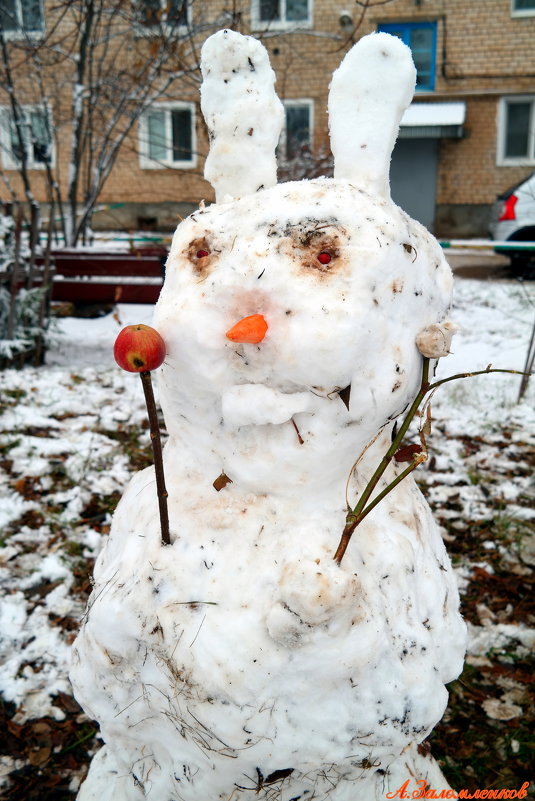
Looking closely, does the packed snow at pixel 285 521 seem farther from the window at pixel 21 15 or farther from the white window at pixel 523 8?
the white window at pixel 523 8

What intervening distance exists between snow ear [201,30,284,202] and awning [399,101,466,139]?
14.5 meters

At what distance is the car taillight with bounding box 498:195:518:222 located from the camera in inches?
408

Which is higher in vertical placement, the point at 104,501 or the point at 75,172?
the point at 75,172

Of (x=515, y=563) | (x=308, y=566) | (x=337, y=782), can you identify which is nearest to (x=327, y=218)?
(x=308, y=566)

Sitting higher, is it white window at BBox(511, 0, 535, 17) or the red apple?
white window at BBox(511, 0, 535, 17)

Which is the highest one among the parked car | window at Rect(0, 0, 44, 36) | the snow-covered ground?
window at Rect(0, 0, 44, 36)

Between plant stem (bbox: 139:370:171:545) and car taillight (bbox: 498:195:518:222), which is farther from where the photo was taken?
car taillight (bbox: 498:195:518:222)

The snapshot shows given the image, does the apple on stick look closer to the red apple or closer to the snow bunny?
the red apple

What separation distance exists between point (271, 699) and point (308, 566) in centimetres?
29

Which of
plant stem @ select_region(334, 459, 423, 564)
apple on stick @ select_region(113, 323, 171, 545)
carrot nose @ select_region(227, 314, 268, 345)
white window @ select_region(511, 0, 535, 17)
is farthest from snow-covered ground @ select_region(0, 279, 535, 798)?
white window @ select_region(511, 0, 535, 17)

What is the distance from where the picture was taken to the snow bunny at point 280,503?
132 centimetres

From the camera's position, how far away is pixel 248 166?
158 cm

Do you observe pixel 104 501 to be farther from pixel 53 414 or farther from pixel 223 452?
pixel 223 452

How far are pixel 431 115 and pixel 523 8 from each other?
309 cm
